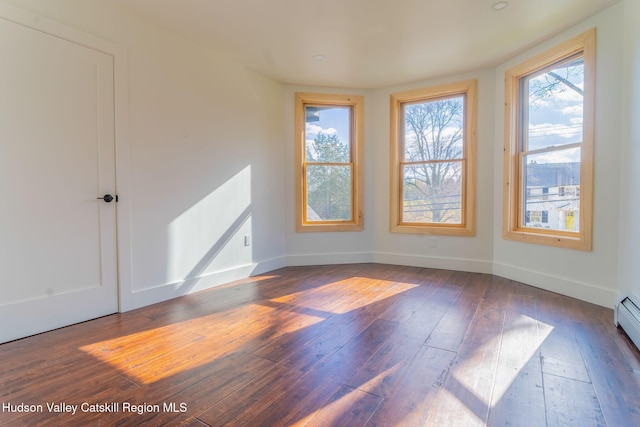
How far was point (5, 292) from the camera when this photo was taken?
210 centimetres

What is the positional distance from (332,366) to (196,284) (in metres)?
2.01

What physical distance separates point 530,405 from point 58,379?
7.59 feet

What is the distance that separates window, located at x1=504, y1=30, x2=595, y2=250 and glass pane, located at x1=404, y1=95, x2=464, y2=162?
623mm

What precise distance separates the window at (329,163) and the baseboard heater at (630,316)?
9.37 feet

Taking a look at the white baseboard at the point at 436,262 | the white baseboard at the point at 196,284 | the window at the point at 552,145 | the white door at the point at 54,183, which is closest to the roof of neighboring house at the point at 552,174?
the window at the point at 552,145

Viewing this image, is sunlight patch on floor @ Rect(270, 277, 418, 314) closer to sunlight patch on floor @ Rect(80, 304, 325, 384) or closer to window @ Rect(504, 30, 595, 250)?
sunlight patch on floor @ Rect(80, 304, 325, 384)

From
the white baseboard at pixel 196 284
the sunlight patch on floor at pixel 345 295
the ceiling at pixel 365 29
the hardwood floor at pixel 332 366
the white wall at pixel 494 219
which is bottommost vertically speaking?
the hardwood floor at pixel 332 366

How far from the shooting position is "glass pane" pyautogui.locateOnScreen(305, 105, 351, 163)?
4586 millimetres

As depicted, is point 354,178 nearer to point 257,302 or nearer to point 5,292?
point 257,302

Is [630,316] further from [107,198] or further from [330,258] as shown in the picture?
[107,198]

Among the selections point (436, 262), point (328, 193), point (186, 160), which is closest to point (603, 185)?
point (436, 262)

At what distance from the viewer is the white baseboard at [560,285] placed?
2803 millimetres

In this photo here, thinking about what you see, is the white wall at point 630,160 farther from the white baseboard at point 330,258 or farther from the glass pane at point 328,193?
the glass pane at point 328,193

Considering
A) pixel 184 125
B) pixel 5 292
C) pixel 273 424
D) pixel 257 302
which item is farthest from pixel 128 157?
pixel 273 424
